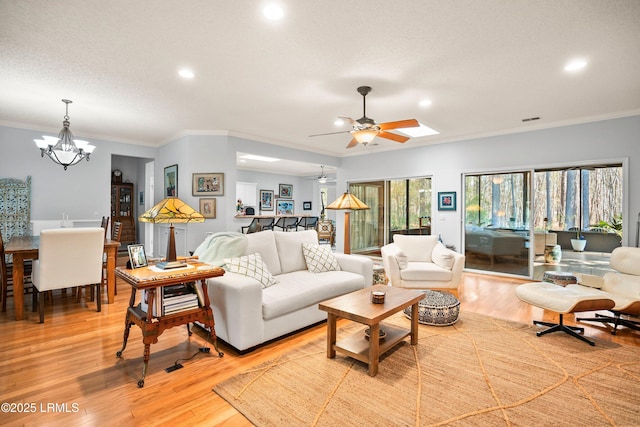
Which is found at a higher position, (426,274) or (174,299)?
(174,299)

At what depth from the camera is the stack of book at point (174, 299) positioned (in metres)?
2.36

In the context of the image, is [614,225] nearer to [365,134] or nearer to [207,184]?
[365,134]

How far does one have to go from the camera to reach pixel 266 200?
37.9 ft

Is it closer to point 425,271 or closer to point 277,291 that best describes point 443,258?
point 425,271

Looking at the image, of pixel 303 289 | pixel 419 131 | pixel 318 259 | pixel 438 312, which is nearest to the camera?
pixel 303 289

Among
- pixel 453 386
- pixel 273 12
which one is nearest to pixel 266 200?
pixel 273 12

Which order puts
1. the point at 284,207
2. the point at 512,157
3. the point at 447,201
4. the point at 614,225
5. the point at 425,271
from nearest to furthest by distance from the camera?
the point at 425,271
the point at 512,157
the point at 447,201
the point at 614,225
the point at 284,207

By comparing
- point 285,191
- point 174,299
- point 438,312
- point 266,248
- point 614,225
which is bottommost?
point 438,312

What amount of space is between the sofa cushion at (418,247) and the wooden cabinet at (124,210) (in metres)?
7.43

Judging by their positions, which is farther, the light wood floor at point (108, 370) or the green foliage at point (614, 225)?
the green foliage at point (614, 225)

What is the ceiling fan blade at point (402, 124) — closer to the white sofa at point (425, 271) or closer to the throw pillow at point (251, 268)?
the white sofa at point (425, 271)

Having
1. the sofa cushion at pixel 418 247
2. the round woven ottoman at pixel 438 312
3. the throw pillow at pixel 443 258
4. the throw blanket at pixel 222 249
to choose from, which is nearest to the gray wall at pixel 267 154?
the sofa cushion at pixel 418 247

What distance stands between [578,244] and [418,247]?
580 cm

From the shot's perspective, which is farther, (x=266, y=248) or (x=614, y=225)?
(x=614, y=225)
